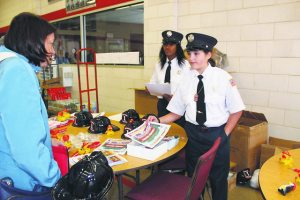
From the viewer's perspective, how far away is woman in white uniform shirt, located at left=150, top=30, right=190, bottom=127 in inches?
108

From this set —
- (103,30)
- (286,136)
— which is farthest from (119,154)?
(103,30)

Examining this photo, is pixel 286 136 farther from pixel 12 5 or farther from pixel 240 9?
pixel 12 5

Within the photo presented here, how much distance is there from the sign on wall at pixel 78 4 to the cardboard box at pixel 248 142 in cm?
373

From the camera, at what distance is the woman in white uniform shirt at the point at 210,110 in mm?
1886

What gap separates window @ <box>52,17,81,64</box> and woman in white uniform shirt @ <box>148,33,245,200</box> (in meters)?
4.57

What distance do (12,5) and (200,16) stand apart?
6812 millimetres

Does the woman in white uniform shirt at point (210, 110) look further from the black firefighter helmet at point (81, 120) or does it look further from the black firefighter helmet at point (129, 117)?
the black firefighter helmet at point (81, 120)

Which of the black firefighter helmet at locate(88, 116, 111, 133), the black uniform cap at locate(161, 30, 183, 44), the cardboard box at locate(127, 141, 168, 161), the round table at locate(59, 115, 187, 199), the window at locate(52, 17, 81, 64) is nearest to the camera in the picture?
the round table at locate(59, 115, 187, 199)

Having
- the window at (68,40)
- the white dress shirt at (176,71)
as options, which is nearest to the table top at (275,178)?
the white dress shirt at (176,71)

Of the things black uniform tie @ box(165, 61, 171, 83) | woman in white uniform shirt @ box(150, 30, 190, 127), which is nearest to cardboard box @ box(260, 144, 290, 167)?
woman in white uniform shirt @ box(150, 30, 190, 127)

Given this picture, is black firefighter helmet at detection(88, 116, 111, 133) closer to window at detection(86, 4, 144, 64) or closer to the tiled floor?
the tiled floor

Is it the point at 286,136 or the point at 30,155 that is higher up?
the point at 30,155

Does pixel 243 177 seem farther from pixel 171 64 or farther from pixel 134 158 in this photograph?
pixel 134 158

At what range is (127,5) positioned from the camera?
4590mm
